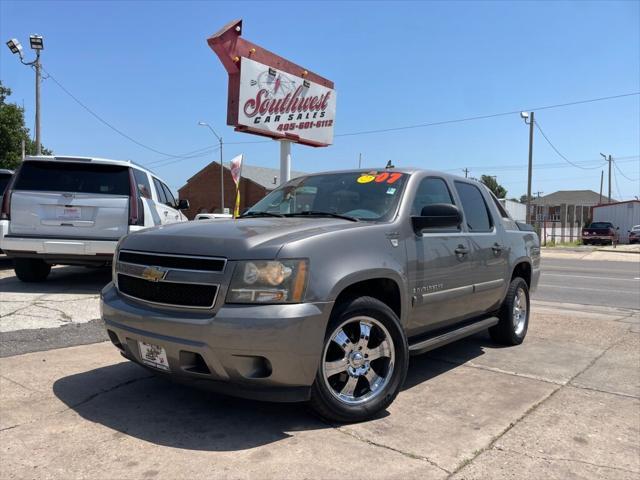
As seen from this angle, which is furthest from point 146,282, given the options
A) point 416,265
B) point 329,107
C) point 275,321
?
point 329,107

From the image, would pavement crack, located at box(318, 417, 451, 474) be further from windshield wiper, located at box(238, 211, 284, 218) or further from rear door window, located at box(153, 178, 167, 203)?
rear door window, located at box(153, 178, 167, 203)

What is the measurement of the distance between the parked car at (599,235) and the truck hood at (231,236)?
37.2m

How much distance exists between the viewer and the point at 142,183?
27.1 feet

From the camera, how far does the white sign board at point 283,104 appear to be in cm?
1334

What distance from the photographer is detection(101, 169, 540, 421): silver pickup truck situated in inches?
123

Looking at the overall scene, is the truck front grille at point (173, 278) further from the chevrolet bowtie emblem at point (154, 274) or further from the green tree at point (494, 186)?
the green tree at point (494, 186)

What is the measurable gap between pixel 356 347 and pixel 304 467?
918 mm

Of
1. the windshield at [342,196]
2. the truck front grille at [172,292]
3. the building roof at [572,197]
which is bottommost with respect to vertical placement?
the truck front grille at [172,292]

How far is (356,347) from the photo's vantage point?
3.59 meters

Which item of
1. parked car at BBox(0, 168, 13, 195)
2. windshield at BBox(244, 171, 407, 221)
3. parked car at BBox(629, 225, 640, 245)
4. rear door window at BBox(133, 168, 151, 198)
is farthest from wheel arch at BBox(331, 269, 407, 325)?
parked car at BBox(629, 225, 640, 245)

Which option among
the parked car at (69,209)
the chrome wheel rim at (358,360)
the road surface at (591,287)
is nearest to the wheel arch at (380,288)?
the chrome wheel rim at (358,360)

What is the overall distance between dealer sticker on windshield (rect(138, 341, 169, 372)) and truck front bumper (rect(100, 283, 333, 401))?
4 centimetres

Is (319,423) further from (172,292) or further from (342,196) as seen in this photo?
(342,196)

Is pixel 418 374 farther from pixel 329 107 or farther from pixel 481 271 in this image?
pixel 329 107
